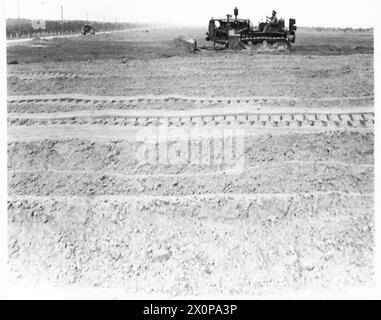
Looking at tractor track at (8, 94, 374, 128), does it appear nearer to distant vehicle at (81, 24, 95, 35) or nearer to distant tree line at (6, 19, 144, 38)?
distant tree line at (6, 19, 144, 38)

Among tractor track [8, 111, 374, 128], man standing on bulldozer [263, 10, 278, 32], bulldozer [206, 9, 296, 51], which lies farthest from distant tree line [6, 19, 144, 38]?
man standing on bulldozer [263, 10, 278, 32]

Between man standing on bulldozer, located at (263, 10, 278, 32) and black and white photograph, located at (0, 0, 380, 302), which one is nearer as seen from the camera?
black and white photograph, located at (0, 0, 380, 302)

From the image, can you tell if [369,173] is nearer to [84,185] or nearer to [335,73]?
[335,73]

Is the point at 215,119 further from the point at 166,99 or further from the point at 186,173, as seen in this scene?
the point at 186,173

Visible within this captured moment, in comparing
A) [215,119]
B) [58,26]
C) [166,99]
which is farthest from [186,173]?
[58,26]

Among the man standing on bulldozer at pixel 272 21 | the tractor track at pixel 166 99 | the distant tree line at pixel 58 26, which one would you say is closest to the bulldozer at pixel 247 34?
the man standing on bulldozer at pixel 272 21

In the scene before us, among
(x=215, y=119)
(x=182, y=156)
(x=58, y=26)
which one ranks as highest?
(x=58, y=26)
